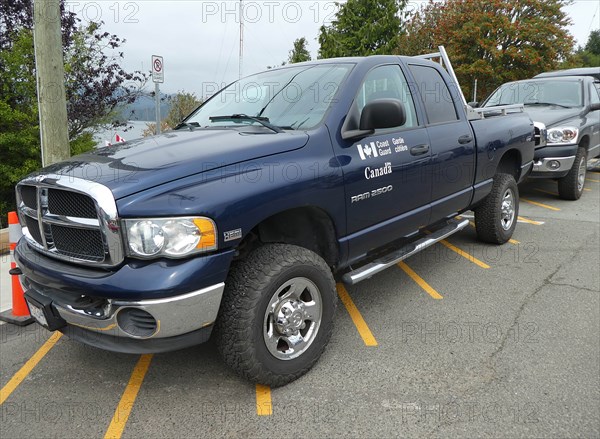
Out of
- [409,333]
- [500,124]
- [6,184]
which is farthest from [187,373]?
[6,184]

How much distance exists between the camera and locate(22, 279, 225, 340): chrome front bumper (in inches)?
86.1

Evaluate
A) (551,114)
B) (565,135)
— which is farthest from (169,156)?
(551,114)

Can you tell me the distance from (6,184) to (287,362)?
646cm

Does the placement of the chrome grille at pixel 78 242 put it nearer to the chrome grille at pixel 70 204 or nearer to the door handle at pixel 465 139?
the chrome grille at pixel 70 204

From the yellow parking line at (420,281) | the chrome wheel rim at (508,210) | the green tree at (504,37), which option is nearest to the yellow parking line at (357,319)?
the yellow parking line at (420,281)

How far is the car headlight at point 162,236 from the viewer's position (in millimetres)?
2207

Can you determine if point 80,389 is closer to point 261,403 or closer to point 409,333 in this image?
point 261,403

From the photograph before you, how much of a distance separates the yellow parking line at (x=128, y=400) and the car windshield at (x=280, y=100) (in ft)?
5.75

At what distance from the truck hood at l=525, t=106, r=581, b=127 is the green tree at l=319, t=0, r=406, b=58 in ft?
55.8

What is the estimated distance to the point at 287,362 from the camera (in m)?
2.70

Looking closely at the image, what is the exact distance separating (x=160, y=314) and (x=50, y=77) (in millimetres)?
3220

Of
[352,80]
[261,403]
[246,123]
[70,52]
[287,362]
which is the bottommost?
[261,403]

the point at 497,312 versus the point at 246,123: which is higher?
the point at 246,123

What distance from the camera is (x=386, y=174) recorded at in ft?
10.6
